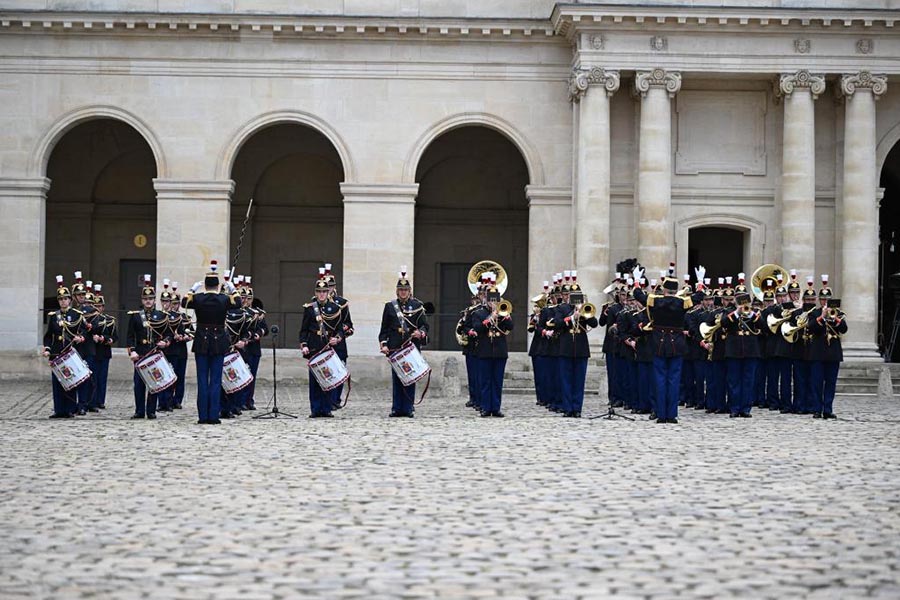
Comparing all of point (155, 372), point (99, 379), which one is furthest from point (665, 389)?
point (99, 379)

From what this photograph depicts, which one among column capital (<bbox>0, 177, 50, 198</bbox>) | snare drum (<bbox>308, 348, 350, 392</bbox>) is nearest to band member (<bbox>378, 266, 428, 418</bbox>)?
snare drum (<bbox>308, 348, 350, 392</bbox>)

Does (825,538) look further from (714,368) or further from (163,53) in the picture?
(163,53)

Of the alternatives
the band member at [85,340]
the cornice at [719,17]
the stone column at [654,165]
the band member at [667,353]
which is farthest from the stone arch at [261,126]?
the band member at [667,353]

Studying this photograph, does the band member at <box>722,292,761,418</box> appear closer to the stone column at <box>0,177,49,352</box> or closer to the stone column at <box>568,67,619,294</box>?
the stone column at <box>568,67,619,294</box>

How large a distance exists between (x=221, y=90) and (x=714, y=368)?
12640mm

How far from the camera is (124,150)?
1342 inches

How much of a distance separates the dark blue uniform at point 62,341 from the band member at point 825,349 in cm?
1015

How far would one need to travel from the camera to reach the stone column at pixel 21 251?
2841 cm

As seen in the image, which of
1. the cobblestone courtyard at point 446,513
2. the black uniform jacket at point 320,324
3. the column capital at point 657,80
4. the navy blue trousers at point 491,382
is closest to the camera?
the cobblestone courtyard at point 446,513

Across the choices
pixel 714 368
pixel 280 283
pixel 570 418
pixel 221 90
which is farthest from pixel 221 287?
pixel 280 283

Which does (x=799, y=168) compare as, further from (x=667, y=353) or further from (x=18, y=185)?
(x=18, y=185)

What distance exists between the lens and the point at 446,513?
9867 mm

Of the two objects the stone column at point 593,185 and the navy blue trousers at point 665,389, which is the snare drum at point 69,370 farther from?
the stone column at point 593,185

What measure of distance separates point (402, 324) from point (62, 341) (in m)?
4.56
